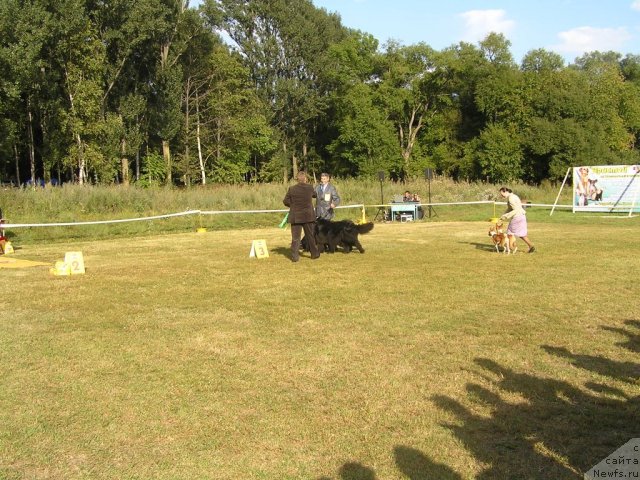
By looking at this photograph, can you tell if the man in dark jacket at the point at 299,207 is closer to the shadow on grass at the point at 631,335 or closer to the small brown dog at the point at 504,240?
the small brown dog at the point at 504,240

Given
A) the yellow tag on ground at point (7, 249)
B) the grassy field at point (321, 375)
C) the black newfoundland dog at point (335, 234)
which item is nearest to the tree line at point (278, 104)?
the yellow tag on ground at point (7, 249)

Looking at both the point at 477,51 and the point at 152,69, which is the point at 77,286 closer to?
the point at 152,69

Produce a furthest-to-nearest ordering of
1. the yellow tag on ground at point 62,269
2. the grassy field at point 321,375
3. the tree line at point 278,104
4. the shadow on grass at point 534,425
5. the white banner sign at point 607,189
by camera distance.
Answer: the tree line at point 278,104 → the white banner sign at point 607,189 → the yellow tag on ground at point 62,269 → the grassy field at point 321,375 → the shadow on grass at point 534,425

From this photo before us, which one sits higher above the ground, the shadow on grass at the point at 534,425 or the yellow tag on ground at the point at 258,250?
the yellow tag on ground at the point at 258,250

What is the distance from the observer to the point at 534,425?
3713 millimetres

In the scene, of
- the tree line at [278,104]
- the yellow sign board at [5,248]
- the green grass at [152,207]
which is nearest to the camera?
the yellow sign board at [5,248]

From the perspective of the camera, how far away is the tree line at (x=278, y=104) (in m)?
34.0

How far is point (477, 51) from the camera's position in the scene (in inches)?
1987

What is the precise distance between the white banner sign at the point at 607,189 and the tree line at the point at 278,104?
24.4 m

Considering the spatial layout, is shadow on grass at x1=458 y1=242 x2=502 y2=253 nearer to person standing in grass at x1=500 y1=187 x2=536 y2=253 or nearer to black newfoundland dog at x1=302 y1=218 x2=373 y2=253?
person standing in grass at x1=500 y1=187 x2=536 y2=253

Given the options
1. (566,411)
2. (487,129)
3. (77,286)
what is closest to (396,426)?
(566,411)

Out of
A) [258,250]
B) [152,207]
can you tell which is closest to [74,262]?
[258,250]

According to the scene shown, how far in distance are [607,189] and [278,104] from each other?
3133cm

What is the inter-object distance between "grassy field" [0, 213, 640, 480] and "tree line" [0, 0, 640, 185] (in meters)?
28.0
